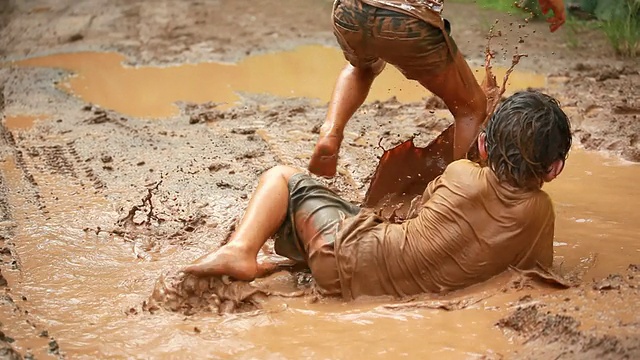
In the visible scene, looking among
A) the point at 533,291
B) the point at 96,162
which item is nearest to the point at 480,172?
the point at 533,291

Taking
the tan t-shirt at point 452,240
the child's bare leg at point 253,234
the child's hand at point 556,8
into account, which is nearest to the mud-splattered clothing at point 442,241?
the tan t-shirt at point 452,240

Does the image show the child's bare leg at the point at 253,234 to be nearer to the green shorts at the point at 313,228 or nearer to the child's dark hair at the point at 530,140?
the green shorts at the point at 313,228

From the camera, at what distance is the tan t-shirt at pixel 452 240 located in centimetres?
282

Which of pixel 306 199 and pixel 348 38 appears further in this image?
pixel 348 38

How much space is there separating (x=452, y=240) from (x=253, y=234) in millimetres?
722

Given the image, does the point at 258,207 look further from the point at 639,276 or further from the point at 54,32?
the point at 54,32

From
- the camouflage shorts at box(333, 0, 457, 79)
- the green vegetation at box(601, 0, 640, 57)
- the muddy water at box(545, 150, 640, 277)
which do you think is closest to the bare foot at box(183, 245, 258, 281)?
the camouflage shorts at box(333, 0, 457, 79)

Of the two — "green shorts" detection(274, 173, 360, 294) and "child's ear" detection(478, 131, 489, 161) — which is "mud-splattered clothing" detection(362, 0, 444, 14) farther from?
"green shorts" detection(274, 173, 360, 294)

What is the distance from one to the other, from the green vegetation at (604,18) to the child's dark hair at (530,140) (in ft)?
10.2

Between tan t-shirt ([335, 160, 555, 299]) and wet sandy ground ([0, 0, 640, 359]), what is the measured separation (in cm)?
9

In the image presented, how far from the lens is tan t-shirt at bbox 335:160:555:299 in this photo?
2824 millimetres

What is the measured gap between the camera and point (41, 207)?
4.25 metres

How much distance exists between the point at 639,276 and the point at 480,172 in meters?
0.67

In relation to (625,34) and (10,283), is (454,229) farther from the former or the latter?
(625,34)
